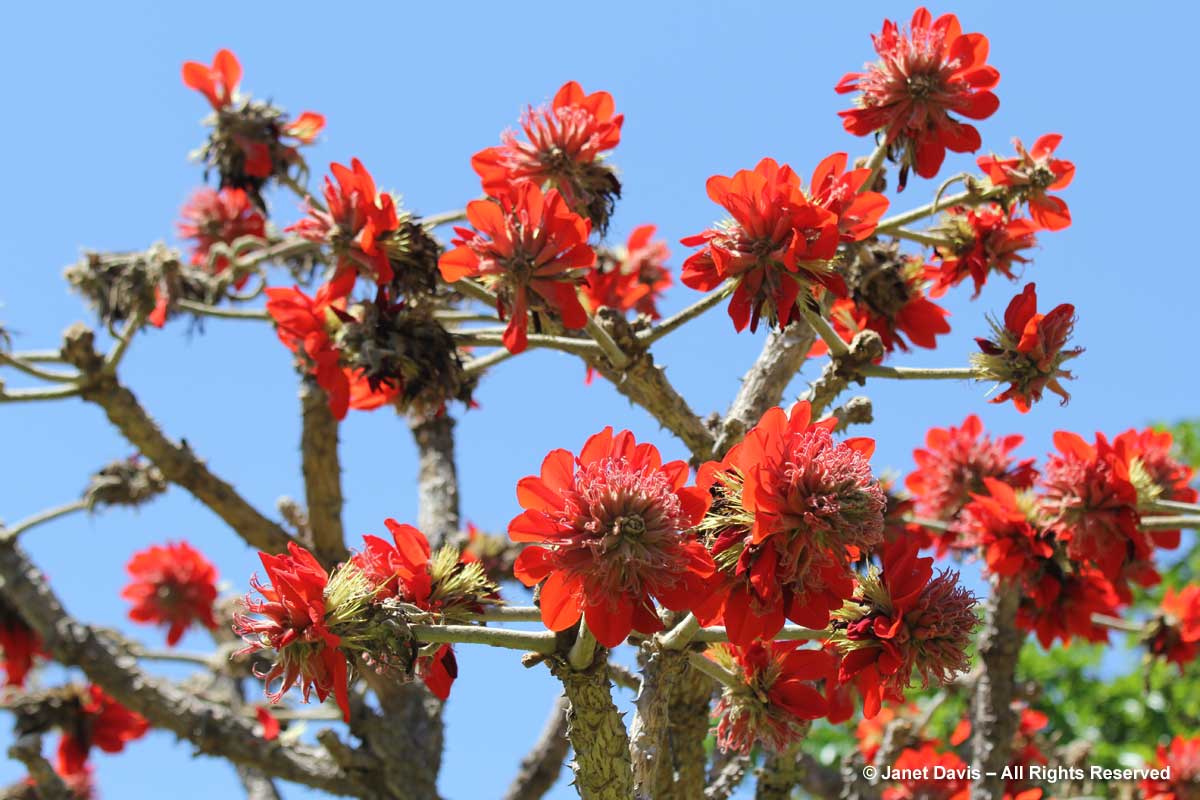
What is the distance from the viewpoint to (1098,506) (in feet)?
10.5

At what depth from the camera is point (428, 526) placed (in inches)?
218

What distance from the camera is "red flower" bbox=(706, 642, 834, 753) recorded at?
2.41 m

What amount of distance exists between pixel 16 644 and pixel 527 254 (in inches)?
148

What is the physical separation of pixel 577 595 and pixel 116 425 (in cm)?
292

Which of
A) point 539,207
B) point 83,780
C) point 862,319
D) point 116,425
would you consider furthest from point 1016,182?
point 83,780

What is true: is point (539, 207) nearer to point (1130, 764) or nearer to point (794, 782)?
point (794, 782)

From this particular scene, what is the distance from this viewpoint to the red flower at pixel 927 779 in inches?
158

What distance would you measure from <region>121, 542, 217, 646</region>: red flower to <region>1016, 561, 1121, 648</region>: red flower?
3.72 metres

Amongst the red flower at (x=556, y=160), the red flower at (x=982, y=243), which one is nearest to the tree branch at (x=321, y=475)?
the red flower at (x=556, y=160)

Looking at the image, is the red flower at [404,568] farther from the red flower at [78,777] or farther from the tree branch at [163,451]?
the red flower at [78,777]

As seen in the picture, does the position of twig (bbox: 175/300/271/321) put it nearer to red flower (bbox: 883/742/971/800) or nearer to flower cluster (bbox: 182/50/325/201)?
flower cluster (bbox: 182/50/325/201)

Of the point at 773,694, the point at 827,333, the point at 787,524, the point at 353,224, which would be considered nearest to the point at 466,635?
the point at 787,524

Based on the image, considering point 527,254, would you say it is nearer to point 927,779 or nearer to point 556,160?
point 556,160

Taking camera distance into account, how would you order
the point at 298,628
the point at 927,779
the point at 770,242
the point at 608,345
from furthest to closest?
the point at 927,779 < the point at 608,345 < the point at 770,242 < the point at 298,628
